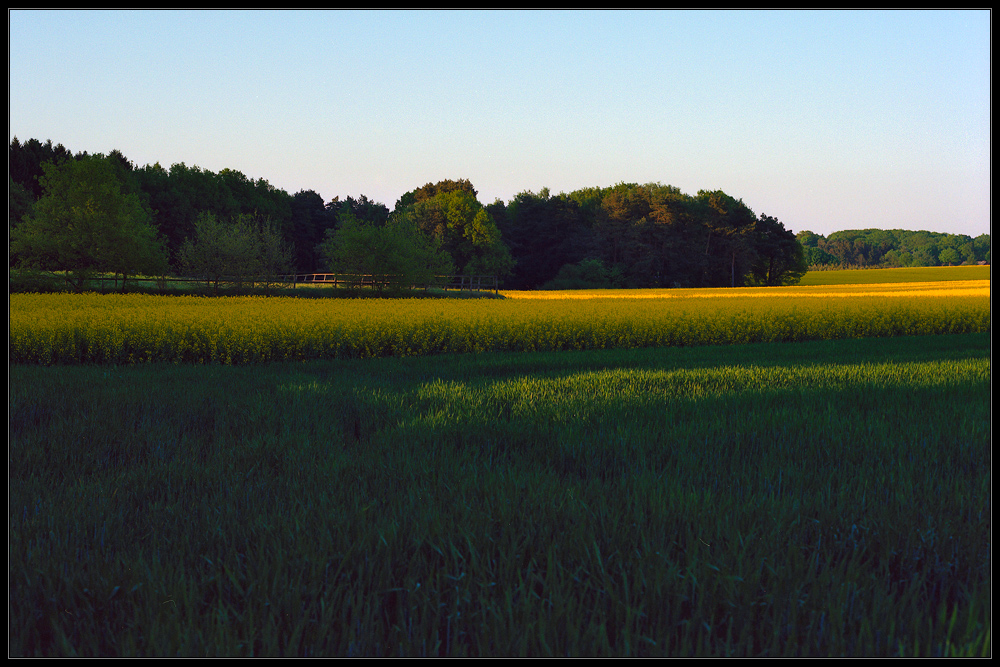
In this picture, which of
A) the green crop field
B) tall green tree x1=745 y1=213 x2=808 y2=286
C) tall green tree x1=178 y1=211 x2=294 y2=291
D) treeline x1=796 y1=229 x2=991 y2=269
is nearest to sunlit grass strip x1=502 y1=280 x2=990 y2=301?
tall green tree x1=178 y1=211 x2=294 y2=291

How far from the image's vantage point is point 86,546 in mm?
2984

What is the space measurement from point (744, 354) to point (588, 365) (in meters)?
4.45

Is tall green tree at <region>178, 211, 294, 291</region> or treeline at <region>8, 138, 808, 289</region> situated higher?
treeline at <region>8, 138, 808, 289</region>

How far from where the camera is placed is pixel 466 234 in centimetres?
8012

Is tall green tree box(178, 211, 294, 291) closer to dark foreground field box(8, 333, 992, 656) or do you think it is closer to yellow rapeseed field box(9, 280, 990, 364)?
yellow rapeseed field box(9, 280, 990, 364)

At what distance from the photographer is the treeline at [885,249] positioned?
97.3 metres

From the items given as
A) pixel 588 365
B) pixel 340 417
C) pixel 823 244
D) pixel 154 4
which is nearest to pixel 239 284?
pixel 588 365

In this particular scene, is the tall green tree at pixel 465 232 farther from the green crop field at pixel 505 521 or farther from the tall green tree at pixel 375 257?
the green crop field at pixel 505 521

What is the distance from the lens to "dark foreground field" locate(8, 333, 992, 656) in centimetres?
226

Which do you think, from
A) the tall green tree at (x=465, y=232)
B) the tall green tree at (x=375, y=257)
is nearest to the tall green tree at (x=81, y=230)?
the tall green tree at (x=375, y=257)

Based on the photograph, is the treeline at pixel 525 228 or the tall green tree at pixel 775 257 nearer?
the treeline at pixel 525 228

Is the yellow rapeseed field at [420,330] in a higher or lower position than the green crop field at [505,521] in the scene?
higher

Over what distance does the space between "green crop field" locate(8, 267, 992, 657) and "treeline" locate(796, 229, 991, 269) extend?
101525 mm

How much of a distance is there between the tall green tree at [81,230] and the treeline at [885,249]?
90.8 metres
